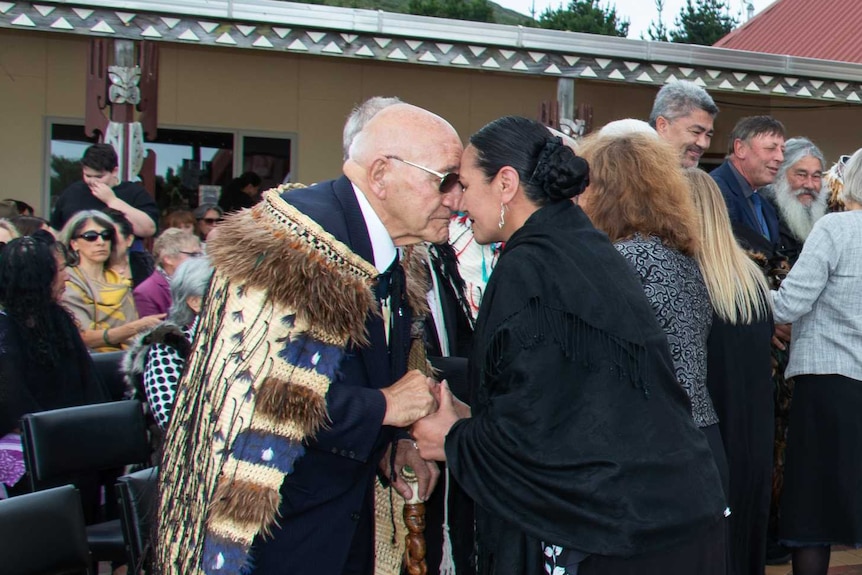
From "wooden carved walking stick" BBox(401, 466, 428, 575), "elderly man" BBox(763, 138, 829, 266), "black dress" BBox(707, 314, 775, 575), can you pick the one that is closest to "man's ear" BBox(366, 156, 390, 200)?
"wooden carved walking stick" BBox(401, 466, 428, 575)

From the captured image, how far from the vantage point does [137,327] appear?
17.5ft

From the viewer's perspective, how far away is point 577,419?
80.4 inches

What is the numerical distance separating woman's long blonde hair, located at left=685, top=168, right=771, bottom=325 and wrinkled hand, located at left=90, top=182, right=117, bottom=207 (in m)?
4.23

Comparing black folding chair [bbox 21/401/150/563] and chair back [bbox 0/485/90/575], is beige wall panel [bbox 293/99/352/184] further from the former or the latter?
chair back [bbox 0/485/90/575]

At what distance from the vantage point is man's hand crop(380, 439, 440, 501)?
263 cm

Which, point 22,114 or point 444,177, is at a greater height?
point 22,114

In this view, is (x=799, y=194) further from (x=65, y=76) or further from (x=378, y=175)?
(x=65, y=76)

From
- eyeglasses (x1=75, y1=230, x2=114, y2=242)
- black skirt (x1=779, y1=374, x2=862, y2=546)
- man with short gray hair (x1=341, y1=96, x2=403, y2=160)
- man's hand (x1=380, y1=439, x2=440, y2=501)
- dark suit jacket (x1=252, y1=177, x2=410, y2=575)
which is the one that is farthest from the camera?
eyeglasses (x1=75, y1=230, x2=114, y2=242)

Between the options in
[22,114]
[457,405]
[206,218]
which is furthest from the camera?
[22,114]

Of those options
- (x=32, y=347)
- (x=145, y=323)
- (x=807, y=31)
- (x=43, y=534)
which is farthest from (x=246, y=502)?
(x=807, y=31)

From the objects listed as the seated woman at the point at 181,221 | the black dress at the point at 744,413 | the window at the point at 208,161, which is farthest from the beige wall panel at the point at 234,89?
the black dress at the point at 744,413

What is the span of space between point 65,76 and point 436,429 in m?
8.44

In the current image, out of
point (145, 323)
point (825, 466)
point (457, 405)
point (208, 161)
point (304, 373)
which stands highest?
point (208, 161)

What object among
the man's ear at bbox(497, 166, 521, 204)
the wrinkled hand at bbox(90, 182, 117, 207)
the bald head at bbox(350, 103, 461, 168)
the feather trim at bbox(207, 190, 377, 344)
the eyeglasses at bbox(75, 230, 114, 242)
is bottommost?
the eyeglasses at bbox(75, 230, 114, 242)
